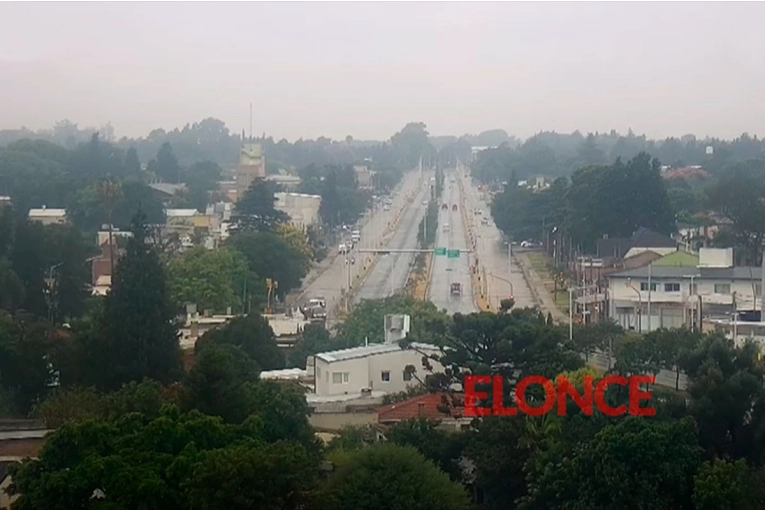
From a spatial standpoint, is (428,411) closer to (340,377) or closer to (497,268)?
(340,377)

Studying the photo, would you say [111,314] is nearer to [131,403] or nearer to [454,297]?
[131,403]

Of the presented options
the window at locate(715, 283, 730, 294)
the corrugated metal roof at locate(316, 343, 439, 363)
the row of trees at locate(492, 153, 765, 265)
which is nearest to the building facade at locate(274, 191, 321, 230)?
the row of trees at locate(492, 153, 765, 265)

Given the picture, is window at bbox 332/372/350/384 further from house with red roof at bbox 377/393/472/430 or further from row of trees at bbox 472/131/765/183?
row of trees at bbox 472/131/765/183

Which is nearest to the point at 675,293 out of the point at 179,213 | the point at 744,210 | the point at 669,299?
the point at 669,299

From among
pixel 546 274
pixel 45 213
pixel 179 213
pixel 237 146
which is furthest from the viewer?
pixel 237 146

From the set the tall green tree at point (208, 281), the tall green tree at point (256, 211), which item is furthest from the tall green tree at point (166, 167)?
the tall green tree at point (208, 281)

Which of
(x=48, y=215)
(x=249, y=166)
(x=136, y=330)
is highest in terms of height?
(x=249, y=166)

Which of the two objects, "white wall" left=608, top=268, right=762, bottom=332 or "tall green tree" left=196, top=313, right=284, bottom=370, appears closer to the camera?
"tall green tree" left=196, top=313, right=284, bottom=370
